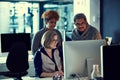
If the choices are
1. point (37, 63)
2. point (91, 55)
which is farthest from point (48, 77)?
point (91, 55)

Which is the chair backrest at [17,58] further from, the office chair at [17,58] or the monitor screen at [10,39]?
the monitor screen at [10,39]

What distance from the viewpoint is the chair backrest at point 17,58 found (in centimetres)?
411

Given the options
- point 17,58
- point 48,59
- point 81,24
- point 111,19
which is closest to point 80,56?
point 48,59

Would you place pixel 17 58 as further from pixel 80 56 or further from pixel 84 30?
pixel 80 56

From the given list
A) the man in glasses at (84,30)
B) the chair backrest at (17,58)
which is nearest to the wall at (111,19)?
the man in glasses at (84,30)

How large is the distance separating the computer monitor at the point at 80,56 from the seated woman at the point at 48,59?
1.46ft

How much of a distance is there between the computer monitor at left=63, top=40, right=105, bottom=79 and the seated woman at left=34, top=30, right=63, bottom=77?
1.46 feet

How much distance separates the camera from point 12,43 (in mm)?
4383

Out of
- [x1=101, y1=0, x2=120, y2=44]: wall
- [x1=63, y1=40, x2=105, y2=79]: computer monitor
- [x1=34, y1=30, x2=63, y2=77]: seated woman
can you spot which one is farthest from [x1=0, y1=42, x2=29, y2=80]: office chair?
[x1=101, y1=0, x2=120, y2=44]: wall

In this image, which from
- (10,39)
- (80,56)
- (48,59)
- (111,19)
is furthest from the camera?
(111,19)

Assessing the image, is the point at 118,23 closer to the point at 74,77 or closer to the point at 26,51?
the point at 26,51

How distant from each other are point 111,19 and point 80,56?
12.2 ft

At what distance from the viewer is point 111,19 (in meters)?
6.07

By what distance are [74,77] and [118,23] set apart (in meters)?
3.51
